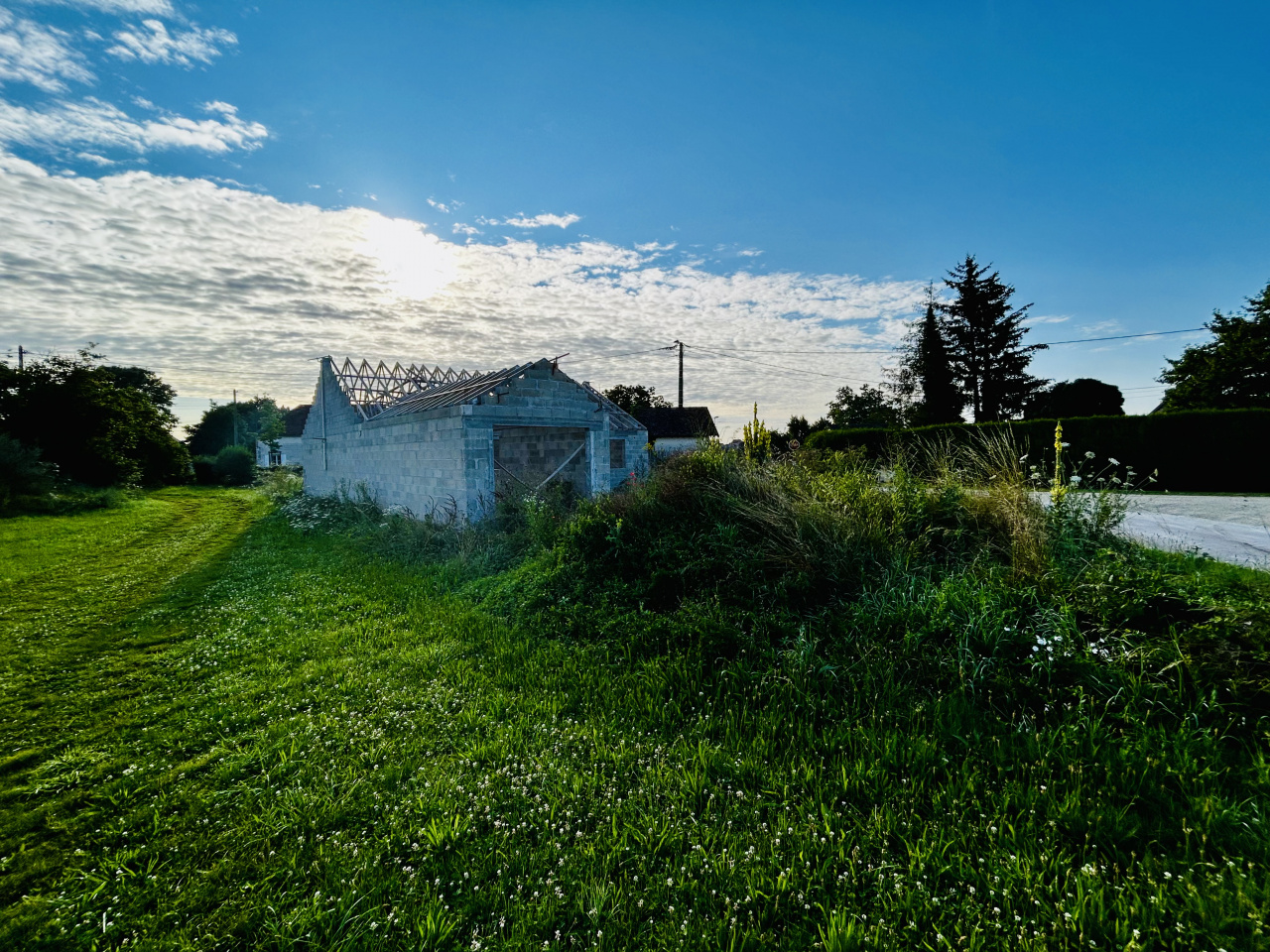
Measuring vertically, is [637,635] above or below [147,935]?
above

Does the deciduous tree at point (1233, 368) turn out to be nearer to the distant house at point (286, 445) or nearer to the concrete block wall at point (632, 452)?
the concrete block wall at point (632, 452)

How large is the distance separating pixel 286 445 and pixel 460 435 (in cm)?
4142

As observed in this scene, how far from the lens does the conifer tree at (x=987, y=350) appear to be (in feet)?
94.6

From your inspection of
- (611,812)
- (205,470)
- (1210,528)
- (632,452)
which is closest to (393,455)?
(632,452)

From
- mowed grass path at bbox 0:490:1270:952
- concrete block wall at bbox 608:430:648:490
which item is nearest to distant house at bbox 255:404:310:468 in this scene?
concrete block wall at bbox 608:430:648:490

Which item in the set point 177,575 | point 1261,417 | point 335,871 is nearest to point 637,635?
point 335,871

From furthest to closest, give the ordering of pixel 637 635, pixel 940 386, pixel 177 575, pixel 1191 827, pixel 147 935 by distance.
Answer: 1. pixel 940 386
2. pixel 177 575
3. pixel 637 635
4. pixel 1191 827
5. pixel 147 935

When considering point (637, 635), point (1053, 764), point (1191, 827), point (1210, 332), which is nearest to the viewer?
point (1191, 827)

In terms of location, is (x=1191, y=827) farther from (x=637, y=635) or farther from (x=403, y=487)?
(x=403, y=487)

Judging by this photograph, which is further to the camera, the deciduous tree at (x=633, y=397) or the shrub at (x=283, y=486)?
the deciduous tree at (x=633, y=397)

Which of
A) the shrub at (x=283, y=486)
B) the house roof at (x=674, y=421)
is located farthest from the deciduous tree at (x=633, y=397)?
the shrub at (x=283, y=486)

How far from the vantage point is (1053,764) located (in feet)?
8.76

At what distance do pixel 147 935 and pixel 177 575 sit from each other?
842 cm

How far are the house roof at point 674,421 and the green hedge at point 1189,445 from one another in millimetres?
20778
